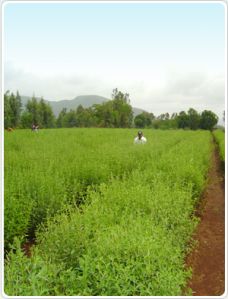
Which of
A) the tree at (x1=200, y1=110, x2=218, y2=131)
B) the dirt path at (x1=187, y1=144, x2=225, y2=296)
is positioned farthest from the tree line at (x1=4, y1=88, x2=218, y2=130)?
the dirt path at (x1=187, y1=144, x2=225, y2=296)

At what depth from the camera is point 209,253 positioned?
20.6 feet

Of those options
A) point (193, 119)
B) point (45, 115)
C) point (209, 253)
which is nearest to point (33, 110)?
point (45, 115)

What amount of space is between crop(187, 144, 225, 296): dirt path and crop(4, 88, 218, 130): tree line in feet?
72.6

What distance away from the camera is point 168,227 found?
450 cm

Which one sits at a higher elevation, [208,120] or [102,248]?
[208,120]

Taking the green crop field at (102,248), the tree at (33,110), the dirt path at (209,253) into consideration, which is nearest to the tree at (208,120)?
the tree at (33,110)

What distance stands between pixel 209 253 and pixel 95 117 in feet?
169

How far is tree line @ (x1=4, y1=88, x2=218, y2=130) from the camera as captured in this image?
39.8m

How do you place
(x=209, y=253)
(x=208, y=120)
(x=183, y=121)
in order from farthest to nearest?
(x=183, y=121) < (x=208, y=120) < (x=209, y=253)

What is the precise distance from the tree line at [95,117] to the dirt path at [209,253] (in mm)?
22126

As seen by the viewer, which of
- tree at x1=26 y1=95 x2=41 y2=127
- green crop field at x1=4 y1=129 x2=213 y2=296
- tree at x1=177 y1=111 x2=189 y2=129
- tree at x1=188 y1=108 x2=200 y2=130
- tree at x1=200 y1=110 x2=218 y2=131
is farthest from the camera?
tree at x1=177 y1=111 x2=189 y2=129

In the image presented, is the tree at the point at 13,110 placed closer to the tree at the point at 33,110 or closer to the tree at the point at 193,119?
the tree at the point at 33,110

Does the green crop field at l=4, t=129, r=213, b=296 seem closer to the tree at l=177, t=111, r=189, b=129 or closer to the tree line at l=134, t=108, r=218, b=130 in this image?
the tree line at l=134, t=108, r=218, b=130

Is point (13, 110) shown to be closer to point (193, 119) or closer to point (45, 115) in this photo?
point (45, 115)
